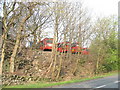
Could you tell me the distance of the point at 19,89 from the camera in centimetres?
1099

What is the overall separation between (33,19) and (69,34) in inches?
202

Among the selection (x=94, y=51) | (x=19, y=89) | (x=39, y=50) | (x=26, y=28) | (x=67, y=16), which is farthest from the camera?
(x=94, y=51)

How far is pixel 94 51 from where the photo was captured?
27.5 metres

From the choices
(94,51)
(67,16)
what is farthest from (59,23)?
(94,51)

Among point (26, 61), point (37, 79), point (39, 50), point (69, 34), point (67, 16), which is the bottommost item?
point (37, 79)

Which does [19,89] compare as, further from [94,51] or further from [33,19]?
[94,51]

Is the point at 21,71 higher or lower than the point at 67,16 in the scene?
lower

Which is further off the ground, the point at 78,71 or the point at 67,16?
the point at 67,16

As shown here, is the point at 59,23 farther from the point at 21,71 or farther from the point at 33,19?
the point at 21,71

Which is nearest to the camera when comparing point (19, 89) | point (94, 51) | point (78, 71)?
point (19, 89)

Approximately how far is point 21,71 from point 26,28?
506 centimetres

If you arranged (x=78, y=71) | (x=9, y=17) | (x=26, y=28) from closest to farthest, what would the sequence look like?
1. (x=9, y=17)
2. (x=26, y=28)
3. (x=78, y=71)

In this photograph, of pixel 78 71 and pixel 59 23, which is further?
pixel 78 71

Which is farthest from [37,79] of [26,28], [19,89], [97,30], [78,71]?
[97,30]
